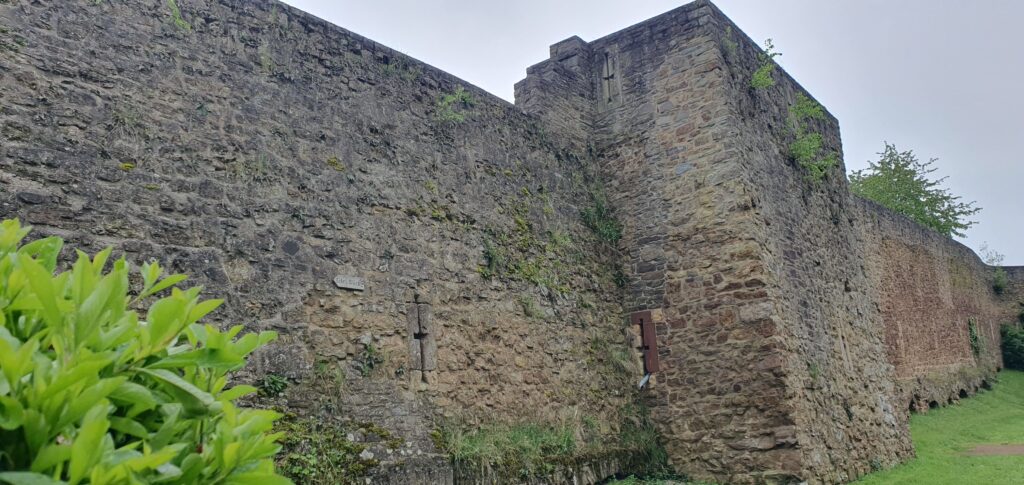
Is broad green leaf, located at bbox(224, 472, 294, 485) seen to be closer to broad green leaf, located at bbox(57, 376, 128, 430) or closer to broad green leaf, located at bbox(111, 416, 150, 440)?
broad green leaf, located at bbox(111, 416, 150, 440)

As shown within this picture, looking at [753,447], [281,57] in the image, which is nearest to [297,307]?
[281,57]

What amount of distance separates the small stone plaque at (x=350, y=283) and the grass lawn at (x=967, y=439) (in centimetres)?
677

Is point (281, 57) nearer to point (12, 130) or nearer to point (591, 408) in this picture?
point (12, 130)

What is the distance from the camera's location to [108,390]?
1674mm

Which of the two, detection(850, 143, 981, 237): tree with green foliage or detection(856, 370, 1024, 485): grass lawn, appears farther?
detection(850, 143, 981, 237): tree with green foliage

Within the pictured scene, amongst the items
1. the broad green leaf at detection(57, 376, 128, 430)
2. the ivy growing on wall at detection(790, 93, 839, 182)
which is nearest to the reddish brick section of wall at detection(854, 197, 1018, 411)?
the ivy growing on wall at detection(790, 93, 839, 182)

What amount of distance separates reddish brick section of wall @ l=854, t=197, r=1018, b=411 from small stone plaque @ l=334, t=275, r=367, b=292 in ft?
37.1

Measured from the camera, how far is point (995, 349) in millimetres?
26078

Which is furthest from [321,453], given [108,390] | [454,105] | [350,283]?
[108,390]

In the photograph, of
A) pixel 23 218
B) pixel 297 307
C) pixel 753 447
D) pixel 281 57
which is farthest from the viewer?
pixel 753 447

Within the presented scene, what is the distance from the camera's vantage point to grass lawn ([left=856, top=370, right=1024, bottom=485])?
986 centimetres

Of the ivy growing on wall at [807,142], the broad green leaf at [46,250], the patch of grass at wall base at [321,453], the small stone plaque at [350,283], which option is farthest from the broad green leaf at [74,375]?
the ivy growing on wall at [807,142]

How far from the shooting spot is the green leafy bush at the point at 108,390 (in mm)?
1576

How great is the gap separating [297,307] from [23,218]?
2038 mm
